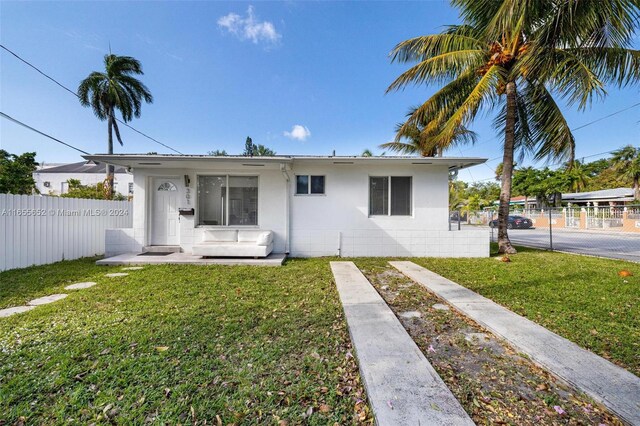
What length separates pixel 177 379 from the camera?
7.34 feet

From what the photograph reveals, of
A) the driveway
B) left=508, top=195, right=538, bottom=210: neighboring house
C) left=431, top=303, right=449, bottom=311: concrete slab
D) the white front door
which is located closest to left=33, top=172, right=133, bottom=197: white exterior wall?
the white front door

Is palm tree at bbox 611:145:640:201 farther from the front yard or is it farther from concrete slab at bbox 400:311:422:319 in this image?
concrete slab at bbox 400:311:422:319

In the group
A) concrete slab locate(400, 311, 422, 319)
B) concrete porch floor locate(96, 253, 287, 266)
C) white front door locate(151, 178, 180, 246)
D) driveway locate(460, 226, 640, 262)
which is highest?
white front door locate(151, 178, 180, 246)

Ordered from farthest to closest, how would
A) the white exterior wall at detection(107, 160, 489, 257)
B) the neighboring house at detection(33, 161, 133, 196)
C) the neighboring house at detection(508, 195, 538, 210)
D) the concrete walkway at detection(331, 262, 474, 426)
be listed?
1. the neighboring house at detection(508, 195, 538, 210)
2. the neighboring house at detection(33, 161, 133, 196)
3. the white exterior wall at detection(107, 160, 489, 257)
4. the concrete walkway at detection(331, 262, 474, 426)

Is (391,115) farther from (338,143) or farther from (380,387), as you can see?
(380,387)

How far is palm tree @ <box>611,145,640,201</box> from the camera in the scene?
2558 cm

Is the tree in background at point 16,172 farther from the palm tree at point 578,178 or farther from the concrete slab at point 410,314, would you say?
the palm tree at point 578,178

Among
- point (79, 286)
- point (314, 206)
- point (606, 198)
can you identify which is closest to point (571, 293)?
point (314, 206)

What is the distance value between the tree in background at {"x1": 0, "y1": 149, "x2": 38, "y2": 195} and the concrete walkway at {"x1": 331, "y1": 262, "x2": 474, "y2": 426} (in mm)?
23542

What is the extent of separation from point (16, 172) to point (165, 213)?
17.1m

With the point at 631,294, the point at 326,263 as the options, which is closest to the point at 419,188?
the point at 326,263

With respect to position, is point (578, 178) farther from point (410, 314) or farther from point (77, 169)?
point (77, 169)

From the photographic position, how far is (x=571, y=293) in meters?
4.65

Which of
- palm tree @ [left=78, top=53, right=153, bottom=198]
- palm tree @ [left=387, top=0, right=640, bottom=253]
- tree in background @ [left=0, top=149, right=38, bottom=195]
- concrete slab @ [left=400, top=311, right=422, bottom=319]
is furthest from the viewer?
tree in background @ [left=0, top=149, right=38, bottom=195]
